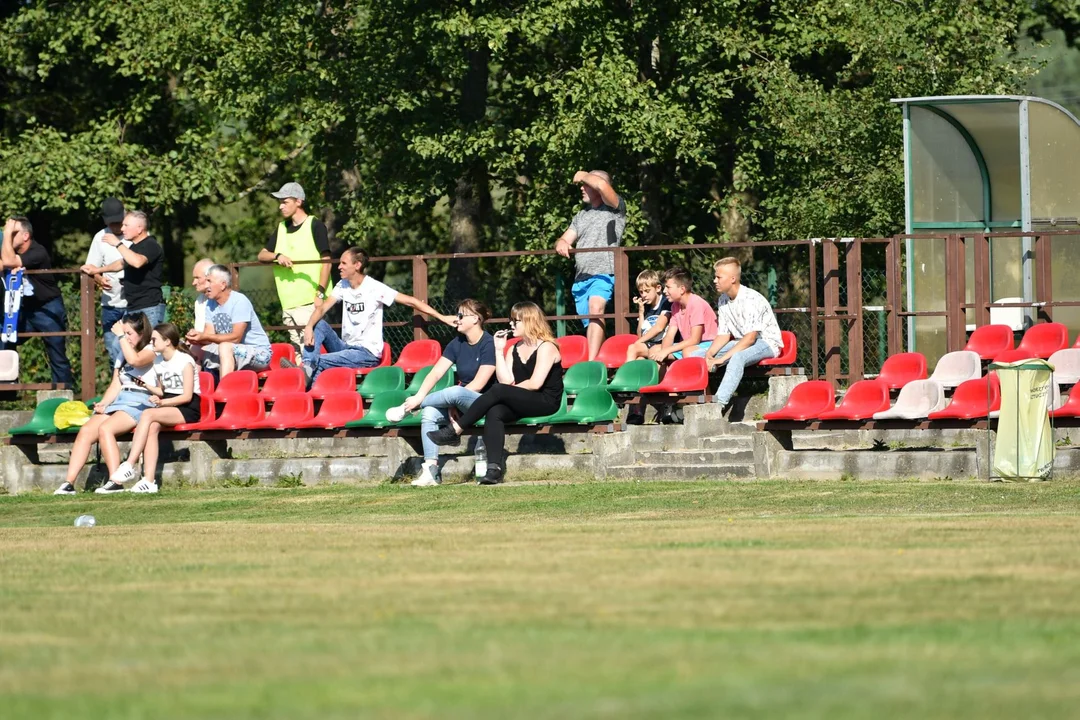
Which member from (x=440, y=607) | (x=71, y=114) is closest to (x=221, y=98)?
(x=71, y=114)

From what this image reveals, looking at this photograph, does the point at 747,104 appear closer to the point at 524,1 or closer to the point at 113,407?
the point at 524,1

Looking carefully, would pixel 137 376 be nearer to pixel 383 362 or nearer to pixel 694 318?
pixel 383 362

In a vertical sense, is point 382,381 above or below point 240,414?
above

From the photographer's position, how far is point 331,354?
640 inches

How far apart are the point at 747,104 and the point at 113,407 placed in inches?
409

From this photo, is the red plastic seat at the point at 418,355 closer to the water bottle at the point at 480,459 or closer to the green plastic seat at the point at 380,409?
the green plastic seat at the point at 380,409

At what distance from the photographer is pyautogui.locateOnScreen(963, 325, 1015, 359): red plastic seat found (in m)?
15.4

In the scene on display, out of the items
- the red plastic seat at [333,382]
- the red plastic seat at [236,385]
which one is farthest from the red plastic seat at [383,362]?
the red plastic seat at [236,385]

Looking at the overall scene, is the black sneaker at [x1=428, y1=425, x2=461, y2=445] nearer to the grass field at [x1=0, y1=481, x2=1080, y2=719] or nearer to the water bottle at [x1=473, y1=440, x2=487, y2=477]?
the water bottle at [x1=473, y1=440, x2=487, y2=477]

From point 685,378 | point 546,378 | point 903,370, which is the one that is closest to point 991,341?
point 903,370

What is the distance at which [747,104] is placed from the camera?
2245cm

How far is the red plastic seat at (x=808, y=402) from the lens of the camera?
44.4 ft

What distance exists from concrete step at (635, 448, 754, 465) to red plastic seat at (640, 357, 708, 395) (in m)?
0.70

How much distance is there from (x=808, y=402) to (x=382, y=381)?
4.04 meters
